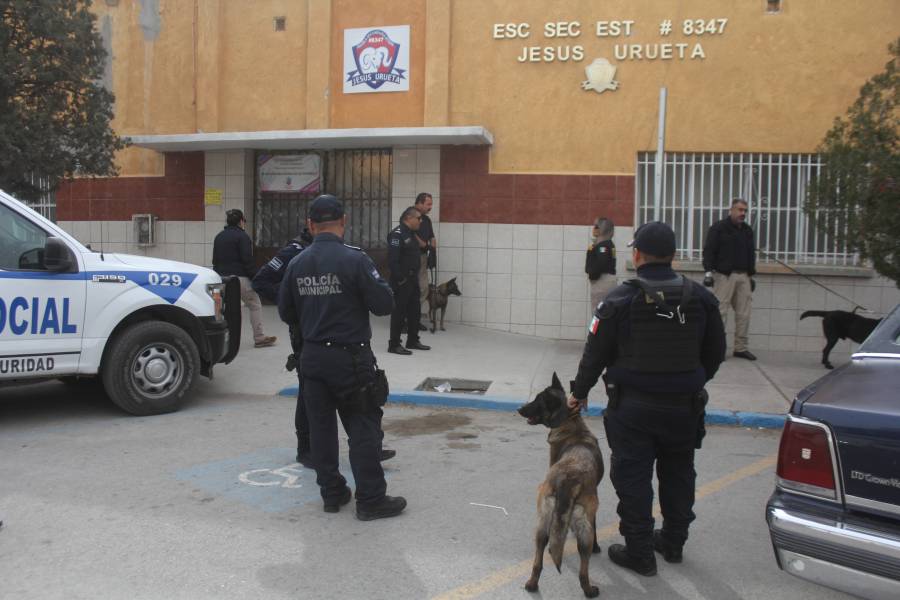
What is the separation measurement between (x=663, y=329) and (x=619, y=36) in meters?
8.13

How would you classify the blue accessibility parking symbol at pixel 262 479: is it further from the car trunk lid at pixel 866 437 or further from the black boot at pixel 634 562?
the car trunk lid at pixel 866 437

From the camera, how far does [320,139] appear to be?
11102 mm

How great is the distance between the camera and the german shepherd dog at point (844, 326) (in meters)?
9.02

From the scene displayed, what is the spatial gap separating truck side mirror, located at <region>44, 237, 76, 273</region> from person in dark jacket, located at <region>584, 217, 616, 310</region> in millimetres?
5828

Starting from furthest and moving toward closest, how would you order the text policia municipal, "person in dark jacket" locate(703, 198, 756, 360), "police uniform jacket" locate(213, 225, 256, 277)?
the text policia municipal, "police uniform jacket" locate(213, 225, 256, 277), "person in dark jacket" locate(703, 198, 756, 360)

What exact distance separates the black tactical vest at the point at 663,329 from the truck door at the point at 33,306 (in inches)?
196

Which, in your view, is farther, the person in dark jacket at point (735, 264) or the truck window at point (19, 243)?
the person in dark jacket at point (735, 264)

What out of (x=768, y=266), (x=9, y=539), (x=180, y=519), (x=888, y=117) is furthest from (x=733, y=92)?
(x=9, y=539)

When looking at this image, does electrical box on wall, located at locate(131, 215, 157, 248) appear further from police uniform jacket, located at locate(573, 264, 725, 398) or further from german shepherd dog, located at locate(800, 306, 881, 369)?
police uniform jacket, located at locate(573, 264, 725, 398)

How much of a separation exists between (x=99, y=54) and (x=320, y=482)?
769 centimetres

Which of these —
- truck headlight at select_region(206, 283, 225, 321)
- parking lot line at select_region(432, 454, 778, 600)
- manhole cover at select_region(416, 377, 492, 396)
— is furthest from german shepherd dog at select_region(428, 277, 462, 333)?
parking lot line at select_region(432, 454, 778, 600)

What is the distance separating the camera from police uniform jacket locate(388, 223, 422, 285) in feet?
31.1

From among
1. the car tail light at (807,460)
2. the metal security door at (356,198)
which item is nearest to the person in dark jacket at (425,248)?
the metal security door at (356,198)

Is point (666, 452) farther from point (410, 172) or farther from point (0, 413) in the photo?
point (410, 172)
